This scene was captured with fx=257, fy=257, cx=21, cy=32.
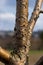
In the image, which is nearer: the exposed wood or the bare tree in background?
the bare tree in background

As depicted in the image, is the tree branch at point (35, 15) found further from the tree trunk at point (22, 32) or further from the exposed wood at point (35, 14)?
the tree trunk at point (22, 32)

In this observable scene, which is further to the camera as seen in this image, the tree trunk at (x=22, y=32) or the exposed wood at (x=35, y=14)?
the exposed wood at (x=35, y=14)

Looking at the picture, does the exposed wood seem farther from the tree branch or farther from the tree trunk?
the tree trunk

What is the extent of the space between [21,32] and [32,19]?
0.19m

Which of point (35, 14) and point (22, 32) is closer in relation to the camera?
point (22, 32)

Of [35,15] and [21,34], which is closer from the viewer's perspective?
[21,34]

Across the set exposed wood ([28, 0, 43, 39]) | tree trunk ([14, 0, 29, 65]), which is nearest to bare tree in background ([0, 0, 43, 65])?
tree trunk ([14, 0, 29, 65])

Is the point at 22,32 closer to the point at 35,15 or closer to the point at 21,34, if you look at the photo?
the point at 21,34

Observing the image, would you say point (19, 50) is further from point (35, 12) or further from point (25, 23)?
point (35, 12)

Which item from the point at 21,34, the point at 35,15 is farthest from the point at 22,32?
the point at 35,15

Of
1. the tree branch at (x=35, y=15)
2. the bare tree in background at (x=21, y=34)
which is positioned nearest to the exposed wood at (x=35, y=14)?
the tree branch at (x=35, y=15)

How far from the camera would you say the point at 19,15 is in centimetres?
105

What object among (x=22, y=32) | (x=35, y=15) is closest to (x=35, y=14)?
(x=35, y=15)

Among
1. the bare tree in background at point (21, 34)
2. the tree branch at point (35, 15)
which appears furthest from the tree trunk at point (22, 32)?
the tree branch at point (35, 15)
